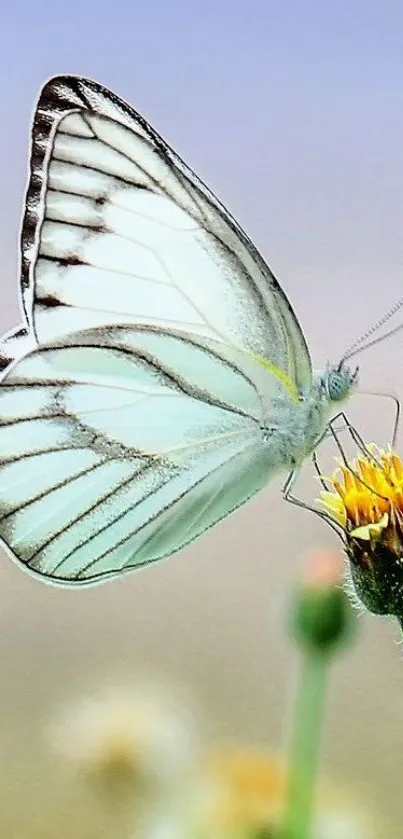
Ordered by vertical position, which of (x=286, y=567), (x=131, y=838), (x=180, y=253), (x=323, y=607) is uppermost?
(x=180, y=253)

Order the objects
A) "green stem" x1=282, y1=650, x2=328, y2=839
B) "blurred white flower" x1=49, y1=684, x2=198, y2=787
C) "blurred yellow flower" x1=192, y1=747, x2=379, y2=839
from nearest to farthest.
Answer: "green stem" x1=282, y1=650, x2=328, y2=839 → "blurred yellow flower" x1=192, y1=747, x2=379, y2=839 → "blurred white flower" x1=49, y1=684, x2=198, y2=787

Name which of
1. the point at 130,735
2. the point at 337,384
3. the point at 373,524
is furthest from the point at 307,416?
the point at 130,735

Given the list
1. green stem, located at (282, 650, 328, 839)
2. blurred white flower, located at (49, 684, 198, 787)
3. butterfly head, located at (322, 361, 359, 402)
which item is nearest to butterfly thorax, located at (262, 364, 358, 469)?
butterfly head, located at (322, 361, 359, 402)

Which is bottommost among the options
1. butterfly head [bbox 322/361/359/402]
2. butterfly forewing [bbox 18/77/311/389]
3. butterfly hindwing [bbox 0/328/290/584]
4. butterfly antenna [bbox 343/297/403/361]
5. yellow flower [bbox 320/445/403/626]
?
yellow flower [bbox 320/445/403/626]

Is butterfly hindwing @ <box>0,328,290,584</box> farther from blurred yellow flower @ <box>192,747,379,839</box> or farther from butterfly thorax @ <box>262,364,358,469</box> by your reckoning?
blurred yellow flower @ <box>192,747,379,839</box>

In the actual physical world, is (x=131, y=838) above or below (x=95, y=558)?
below

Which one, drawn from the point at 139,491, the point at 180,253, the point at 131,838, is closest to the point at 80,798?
the point at 131,838

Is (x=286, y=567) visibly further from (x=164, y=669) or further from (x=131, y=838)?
(x=131, y=838)

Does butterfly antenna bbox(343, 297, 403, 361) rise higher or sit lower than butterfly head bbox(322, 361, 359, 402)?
higher
